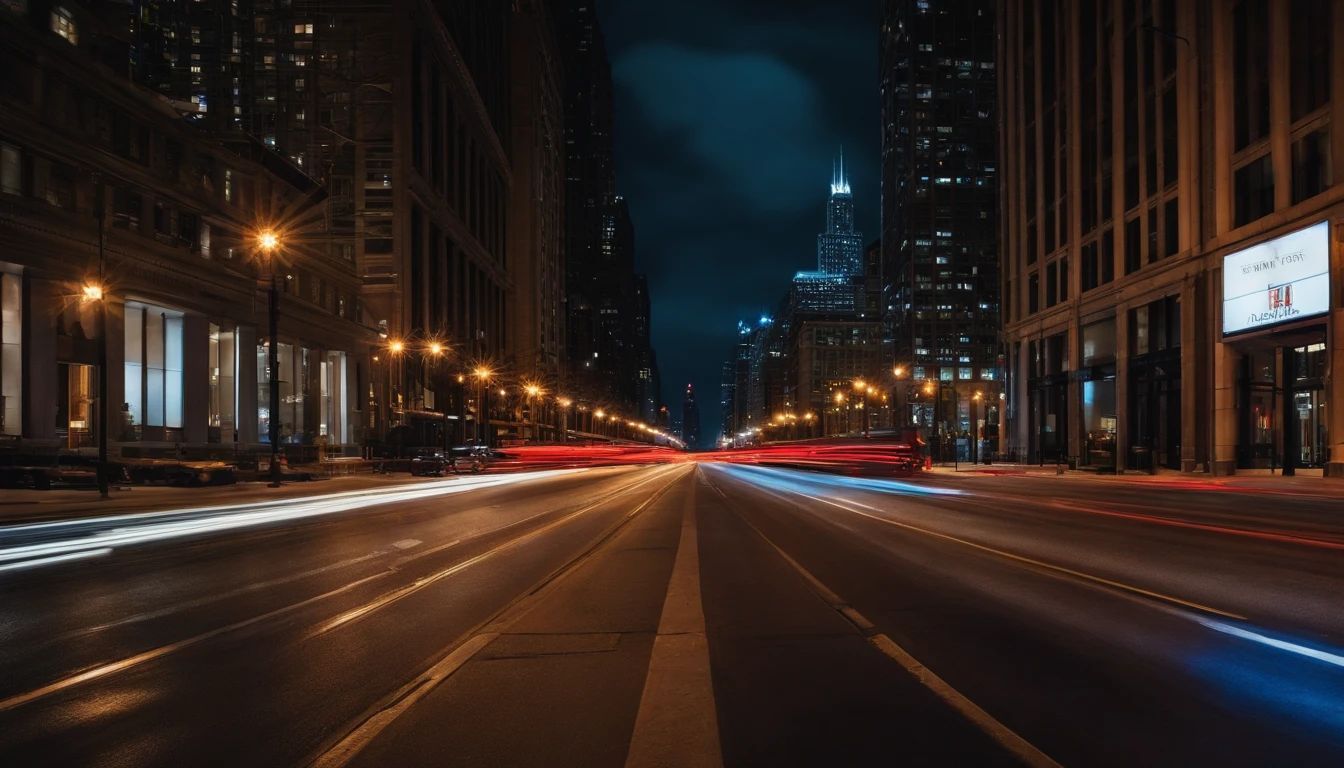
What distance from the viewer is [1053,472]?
5381cm

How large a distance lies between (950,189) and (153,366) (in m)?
144

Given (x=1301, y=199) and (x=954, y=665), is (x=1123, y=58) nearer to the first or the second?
(x=1301, y=199)

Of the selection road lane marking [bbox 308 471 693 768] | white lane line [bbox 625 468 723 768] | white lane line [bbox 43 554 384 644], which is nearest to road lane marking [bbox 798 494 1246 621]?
white lane line [bbox 625 468 723 768]

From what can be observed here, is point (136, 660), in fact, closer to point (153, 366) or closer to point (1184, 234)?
→ point (153, 366)

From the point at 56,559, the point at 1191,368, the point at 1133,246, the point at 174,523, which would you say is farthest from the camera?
the point at 1133,246

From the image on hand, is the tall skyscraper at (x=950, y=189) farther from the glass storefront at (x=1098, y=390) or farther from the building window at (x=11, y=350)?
the building window at (x=11, y=350)

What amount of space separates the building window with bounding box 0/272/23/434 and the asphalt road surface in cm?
2394

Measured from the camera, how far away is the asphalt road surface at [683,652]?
198 inches

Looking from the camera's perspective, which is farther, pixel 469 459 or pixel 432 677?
pixel 469 459

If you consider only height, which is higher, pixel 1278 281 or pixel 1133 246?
pixel 1133 246

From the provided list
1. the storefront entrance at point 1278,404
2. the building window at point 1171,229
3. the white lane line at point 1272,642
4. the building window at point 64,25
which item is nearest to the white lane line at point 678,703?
the white lane line at point 1272,642

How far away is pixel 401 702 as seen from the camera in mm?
5852

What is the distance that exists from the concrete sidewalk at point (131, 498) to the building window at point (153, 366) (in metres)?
9.85

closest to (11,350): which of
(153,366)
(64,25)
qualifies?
(153,366)
